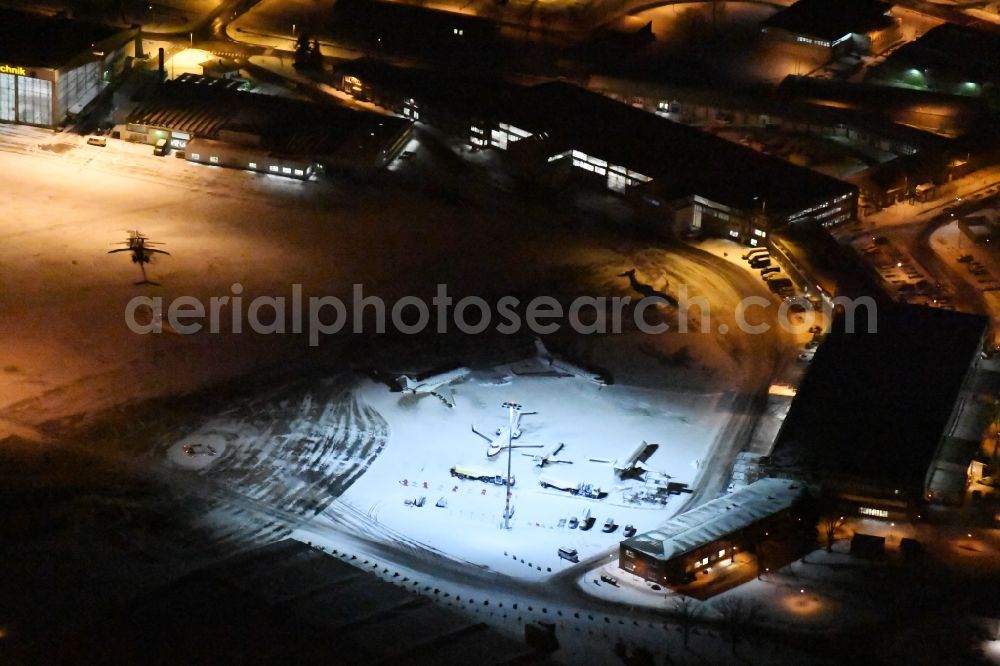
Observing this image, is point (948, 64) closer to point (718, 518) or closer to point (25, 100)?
point (25, 100)

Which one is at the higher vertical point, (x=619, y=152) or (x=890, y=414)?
(x=619, y=152)

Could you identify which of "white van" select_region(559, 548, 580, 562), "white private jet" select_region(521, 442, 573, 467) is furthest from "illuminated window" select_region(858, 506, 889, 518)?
"white private jet" select_region(521, 442, 573, 467)

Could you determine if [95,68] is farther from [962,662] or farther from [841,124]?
[962,662]

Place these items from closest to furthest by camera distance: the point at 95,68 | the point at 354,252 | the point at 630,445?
the point at 630,445
the point at 354,252
the point at 95,68

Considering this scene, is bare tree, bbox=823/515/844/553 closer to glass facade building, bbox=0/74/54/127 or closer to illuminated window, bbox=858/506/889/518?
illuminated window, bbox=858/506/889/518

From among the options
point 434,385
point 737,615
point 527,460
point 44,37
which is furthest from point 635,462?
point 44,37

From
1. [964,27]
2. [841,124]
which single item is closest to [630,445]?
[841,124]

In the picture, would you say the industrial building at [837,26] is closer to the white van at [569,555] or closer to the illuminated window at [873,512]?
the illuminated window at [873,512]
